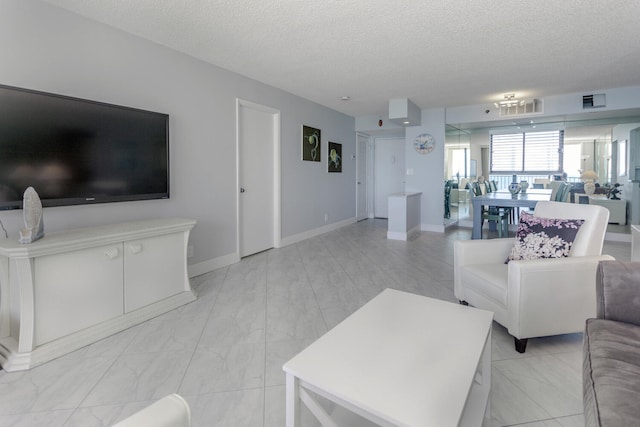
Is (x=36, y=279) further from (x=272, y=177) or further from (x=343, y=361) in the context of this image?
(x=272, y=177)

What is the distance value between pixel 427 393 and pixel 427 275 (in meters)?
2.67

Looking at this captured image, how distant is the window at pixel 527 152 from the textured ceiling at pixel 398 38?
4.47 feet

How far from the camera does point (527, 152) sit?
244 inches

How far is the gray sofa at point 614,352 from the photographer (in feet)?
2.96

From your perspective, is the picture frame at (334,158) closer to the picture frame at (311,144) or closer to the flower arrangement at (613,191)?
the picture frame at (311,144)

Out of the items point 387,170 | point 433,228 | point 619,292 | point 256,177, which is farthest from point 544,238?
point 387,170

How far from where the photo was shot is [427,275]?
11.7 ft

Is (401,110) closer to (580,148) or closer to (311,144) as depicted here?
(311,144)

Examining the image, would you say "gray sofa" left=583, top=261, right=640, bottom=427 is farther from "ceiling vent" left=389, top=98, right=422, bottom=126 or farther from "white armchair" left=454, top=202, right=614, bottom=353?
"ceiling vent" left=389, top=98, right=422, bottom=126

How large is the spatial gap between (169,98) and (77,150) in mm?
1147

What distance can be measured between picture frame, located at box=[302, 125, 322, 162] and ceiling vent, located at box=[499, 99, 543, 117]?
326cm

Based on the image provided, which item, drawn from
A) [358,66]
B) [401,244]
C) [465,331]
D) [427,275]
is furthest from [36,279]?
[401,244]

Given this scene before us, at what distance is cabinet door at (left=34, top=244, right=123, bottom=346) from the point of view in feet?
6.40

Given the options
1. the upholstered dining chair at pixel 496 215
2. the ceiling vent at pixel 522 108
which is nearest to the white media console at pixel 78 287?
the upholstered dining chair at pixel 496 215
